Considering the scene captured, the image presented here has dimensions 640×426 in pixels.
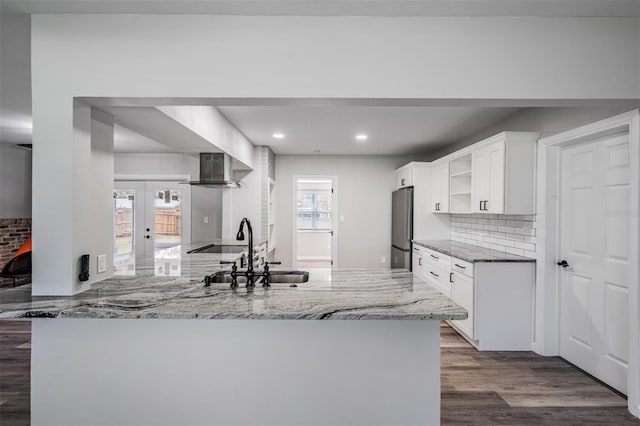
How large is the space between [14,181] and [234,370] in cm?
603

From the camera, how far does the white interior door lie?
2.54m

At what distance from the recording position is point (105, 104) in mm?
1999

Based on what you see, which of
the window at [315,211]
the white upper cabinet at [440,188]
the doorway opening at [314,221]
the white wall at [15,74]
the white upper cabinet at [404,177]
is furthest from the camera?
the window at [315,211]

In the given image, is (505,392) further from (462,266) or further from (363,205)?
(363,205)

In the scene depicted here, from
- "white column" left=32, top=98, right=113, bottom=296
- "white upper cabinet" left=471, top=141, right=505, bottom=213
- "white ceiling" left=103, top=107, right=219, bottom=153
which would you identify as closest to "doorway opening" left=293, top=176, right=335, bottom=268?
"white ceiling" left=103, top=107, right=219, bottom=153

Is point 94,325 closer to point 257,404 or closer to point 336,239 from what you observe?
point 257,404

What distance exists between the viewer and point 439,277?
14.0 feet

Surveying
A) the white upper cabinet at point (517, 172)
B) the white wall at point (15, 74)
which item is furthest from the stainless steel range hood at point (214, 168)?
the white upper cabinet at point (517, 172)

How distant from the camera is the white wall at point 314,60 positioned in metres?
1.85

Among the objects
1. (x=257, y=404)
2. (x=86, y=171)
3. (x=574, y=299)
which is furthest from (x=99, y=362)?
(x=574, y=299)

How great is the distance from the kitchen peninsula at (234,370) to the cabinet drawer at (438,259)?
2.32 metres

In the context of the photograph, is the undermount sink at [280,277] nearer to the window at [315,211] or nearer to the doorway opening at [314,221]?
the doorway opening at [314,221]

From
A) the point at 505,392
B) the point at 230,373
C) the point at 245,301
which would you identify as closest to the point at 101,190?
the point at 245,301

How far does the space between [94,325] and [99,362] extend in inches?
7.9
